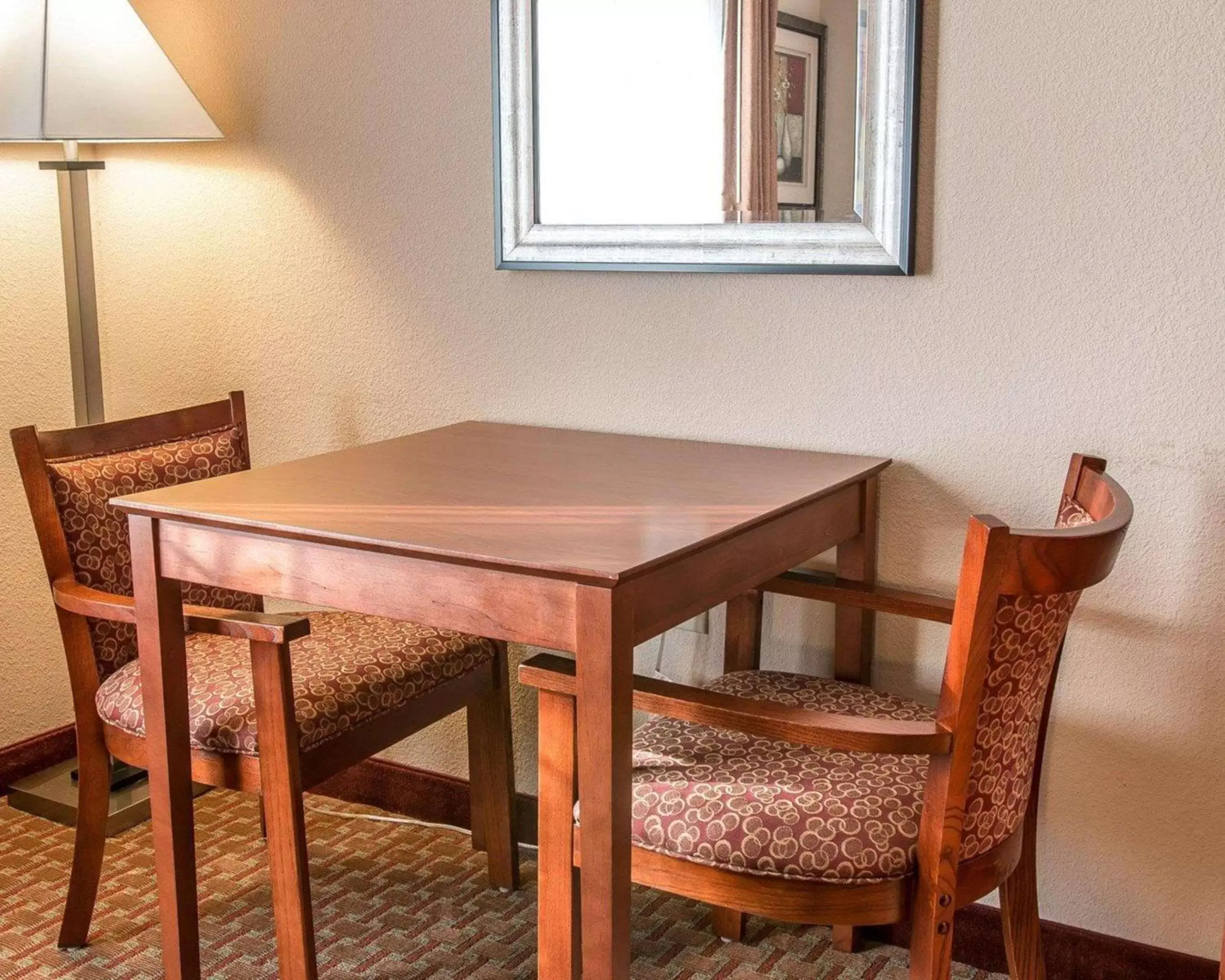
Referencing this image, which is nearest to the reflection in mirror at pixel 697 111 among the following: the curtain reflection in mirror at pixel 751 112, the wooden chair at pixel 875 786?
the curtain reflection in mirror at pixel 751 112

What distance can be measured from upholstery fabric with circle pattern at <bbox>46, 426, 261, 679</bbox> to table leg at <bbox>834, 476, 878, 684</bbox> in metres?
0.99

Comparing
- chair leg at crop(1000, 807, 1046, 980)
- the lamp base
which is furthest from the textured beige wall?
chair leg at crop(1000, 807, 1046, 980)

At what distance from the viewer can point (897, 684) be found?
225 cm

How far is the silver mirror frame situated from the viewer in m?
2.06

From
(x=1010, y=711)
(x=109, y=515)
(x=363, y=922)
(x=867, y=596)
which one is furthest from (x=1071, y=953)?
(x=109, y=515)

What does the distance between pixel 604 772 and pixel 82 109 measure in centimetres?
171

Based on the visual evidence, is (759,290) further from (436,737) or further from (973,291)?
(436,737)

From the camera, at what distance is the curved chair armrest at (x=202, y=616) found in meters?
1.81

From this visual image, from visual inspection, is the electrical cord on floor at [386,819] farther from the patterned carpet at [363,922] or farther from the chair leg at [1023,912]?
the chair leg at [1023,912]

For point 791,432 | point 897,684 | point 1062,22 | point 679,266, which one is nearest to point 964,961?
point 897,684

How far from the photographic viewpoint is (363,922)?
92.1 inches

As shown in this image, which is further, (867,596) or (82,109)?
(82,109)

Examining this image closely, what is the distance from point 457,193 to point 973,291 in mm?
1011

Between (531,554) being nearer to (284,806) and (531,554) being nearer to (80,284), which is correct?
(284,806)
